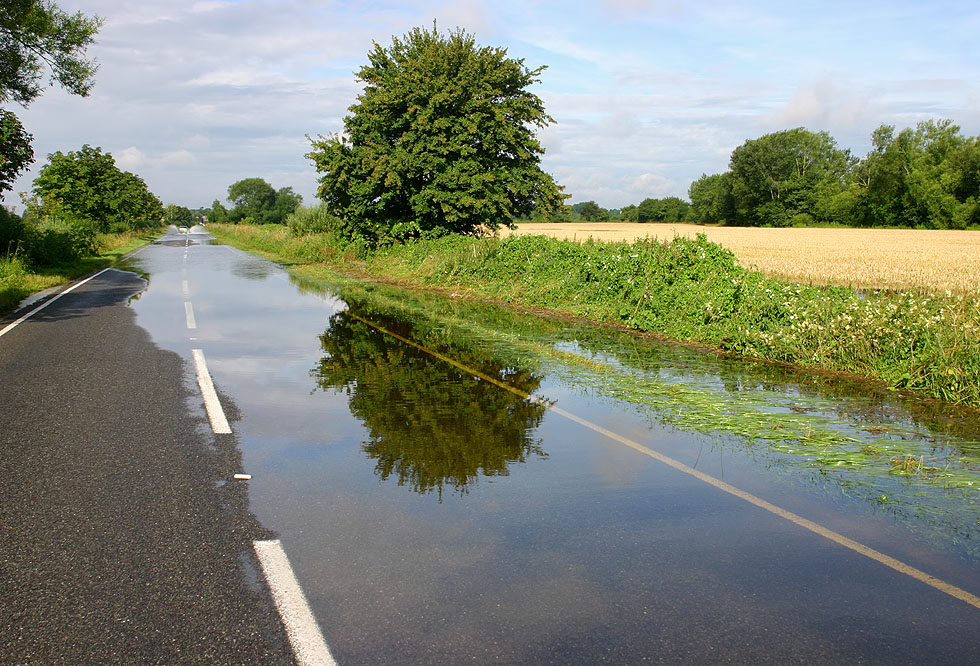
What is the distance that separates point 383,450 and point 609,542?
2537 millimetres

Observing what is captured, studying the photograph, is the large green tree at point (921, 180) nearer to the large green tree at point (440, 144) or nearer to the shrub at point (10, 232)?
the large green tree at point (440, 144)

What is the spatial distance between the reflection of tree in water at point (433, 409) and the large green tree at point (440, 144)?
531 inches

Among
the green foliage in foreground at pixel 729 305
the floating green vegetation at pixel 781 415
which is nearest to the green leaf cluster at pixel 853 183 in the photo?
the green foliage in foreground at pixel 729 305

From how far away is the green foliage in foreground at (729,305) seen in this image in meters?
9.26

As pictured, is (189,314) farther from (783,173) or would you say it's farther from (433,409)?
(783,173)

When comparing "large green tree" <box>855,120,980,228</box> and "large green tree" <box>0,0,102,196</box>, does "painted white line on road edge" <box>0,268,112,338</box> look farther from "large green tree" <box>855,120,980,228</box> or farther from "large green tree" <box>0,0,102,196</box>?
"large green tree" <box>855,120,980,228</box>

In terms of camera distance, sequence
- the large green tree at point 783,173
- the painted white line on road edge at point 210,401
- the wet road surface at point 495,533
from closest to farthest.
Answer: the wet road surface at point 495,533, the painted white line on road edge at point 210,401, the large green tree at point 783,173

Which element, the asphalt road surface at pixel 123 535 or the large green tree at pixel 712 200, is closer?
the asphalt road surface at pixel 123 535

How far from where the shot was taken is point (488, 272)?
21250 millimetres

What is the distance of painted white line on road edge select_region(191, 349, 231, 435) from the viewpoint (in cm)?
712

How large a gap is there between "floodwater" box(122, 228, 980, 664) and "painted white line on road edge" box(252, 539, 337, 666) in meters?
0.07

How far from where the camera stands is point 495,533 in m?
4.64

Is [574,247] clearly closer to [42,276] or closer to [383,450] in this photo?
[383,450]

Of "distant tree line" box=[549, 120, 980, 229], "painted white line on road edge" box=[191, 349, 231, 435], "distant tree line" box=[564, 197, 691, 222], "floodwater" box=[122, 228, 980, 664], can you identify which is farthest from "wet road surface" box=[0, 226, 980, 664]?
"distant tree line" box=[564, 197, 691, 222]
